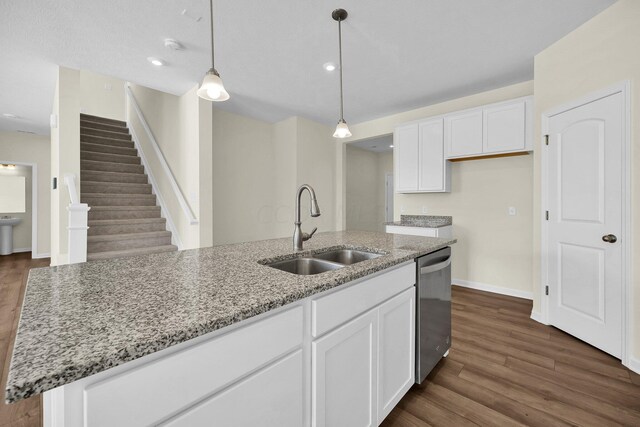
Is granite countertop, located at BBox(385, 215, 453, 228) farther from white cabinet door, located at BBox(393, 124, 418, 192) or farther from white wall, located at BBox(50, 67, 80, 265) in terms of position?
white wall, located at BBox(50, 67, 80, 265)

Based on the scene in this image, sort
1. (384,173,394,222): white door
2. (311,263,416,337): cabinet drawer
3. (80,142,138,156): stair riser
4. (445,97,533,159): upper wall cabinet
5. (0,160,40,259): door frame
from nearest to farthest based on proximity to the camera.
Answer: (311,263,416,337): cabinet drawer → (445,97,533,159): upper wall cabinet → (80,142,138,156): stair riser → (0,160,40,259): door frame → (384,173,394,222): white door

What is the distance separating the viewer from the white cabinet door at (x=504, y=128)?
312cm

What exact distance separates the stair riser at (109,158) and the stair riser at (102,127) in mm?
776

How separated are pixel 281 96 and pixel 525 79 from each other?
117 inches

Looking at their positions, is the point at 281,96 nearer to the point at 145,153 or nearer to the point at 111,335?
the point at 145,153

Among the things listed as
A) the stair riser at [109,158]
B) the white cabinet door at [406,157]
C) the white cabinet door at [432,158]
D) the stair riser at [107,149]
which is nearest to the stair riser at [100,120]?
the stair riser at [107,149]

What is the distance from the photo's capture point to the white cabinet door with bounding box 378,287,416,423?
1400 mm

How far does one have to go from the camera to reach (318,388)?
1.06 m

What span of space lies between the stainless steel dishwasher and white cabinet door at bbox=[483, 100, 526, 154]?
1.96 meters

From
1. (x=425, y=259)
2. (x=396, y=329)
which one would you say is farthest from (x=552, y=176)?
(x=396, y=329)

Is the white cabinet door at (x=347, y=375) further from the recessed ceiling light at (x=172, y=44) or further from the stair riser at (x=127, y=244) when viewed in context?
the stair riser at (x=127, y=244)

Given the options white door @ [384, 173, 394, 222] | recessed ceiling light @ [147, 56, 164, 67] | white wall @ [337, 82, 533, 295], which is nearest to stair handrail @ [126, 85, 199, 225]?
recessed ceiling light @ [147, 56, 164, 67]

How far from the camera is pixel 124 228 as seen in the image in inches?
151

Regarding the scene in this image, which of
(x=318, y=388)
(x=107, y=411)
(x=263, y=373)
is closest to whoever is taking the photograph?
(x=107, y=411)
